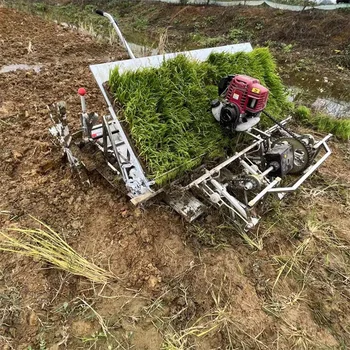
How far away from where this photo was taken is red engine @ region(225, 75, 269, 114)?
8.32 feet

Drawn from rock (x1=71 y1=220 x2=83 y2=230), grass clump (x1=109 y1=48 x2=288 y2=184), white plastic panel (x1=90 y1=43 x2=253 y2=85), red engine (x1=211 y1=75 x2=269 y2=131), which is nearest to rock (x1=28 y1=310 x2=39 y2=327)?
rock (x1=71 y1=220 x2=83 y2=230)

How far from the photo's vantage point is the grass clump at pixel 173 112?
251 cm

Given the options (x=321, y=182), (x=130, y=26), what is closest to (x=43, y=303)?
(x=321, y=182)

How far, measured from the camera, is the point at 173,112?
9.02ft

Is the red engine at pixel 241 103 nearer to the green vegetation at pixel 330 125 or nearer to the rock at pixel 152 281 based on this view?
the rock at pixel 152 281

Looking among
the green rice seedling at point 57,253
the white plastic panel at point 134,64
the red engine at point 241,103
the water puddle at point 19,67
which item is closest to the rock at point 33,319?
the green rice seedling at point 57,253

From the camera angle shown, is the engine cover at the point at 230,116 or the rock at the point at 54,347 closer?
the rock at the point at 54,347

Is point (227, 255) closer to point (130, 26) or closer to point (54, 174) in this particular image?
point (54, 174)

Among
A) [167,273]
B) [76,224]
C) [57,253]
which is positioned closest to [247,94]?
[167,273]

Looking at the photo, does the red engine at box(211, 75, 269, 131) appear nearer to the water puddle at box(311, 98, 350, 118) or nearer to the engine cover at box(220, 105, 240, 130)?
the engine cover at box(220, 105, 240, 130)

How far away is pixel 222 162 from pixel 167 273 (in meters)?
1.15

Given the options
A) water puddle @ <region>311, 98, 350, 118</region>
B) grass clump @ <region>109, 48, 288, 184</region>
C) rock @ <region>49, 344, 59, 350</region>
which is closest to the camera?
rock @ <region>49, 344, 59, 350</region>

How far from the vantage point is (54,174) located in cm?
330

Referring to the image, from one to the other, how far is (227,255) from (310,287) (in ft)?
2.42
